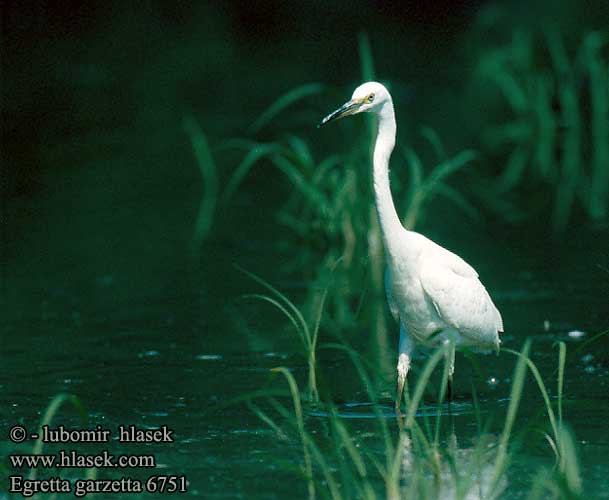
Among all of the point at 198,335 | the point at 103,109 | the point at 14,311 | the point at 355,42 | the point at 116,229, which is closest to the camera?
the point at 198,335

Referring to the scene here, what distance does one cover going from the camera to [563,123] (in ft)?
46.9

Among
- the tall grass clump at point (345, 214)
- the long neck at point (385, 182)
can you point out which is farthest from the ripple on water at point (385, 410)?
the tall grass clump at point (345, 214)

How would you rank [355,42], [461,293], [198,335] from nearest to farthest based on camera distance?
[461,293] < [198,335] < [355,42]

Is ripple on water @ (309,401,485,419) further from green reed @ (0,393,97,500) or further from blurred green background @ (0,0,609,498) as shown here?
green reed @ (0,393,97,500)

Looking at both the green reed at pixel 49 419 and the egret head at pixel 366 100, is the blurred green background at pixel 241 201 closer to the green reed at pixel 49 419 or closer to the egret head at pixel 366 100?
the green reed at pixel 49 419

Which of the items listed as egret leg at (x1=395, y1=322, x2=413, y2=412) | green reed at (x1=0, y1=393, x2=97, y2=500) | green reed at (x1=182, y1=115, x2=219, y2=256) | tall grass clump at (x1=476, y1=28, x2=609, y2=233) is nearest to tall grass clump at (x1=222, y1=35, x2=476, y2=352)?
green reed at (x1=182, y1=115, x2=219, y2=256)

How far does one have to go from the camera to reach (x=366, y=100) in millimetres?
6637

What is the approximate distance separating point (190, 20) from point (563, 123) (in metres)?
11.9

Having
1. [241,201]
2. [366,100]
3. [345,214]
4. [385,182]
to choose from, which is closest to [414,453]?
Result: [385,182]

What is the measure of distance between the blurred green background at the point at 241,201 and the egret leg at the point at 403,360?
0.34 metres

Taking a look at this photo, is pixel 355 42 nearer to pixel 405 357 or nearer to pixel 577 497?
pixel 405 357

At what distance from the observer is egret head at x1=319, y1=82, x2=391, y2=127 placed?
6.61 metres

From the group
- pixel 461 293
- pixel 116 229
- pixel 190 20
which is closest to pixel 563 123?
pixel 116 229

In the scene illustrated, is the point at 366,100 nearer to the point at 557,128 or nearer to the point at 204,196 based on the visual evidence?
the point at 204,196
